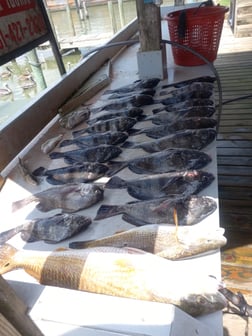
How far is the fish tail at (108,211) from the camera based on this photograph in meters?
1.54

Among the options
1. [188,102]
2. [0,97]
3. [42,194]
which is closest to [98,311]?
[42,194]

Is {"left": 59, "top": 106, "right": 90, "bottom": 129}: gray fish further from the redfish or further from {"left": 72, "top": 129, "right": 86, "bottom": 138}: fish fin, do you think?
the redfish

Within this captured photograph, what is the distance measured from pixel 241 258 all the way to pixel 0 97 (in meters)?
13.3

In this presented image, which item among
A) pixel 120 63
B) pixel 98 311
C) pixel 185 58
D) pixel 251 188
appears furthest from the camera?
pixel 120 63

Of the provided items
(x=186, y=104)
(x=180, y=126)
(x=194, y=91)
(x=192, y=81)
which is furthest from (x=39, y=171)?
(x=192, y=81)

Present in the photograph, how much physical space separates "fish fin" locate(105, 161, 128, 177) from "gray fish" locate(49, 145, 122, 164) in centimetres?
8

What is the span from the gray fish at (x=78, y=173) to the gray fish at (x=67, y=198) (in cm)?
11

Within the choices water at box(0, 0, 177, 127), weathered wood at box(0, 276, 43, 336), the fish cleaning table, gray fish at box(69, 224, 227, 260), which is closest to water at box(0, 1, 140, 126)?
water at box(0, 0, 177, 127)

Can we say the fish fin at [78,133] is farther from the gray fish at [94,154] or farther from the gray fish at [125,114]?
the gray fish at [94,154]

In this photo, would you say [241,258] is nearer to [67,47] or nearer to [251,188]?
[251,188]

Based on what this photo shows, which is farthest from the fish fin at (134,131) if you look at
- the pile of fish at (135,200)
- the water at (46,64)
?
the water at (46,64)

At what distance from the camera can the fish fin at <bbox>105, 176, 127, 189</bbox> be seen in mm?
1742

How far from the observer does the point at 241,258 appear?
200 cm

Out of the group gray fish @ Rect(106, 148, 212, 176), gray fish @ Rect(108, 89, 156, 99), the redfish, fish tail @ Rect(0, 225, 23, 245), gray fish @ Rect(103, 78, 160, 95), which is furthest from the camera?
gray fish @ Rect(103, 78, 160, 95)
